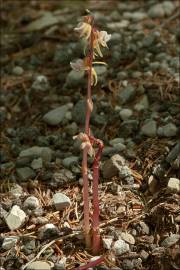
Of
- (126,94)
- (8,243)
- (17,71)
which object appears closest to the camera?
(8,243)

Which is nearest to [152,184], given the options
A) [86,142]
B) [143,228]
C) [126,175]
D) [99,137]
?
[126,175]

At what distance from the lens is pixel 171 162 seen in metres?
3.02

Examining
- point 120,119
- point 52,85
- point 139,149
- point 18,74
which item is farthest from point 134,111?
point 18,74

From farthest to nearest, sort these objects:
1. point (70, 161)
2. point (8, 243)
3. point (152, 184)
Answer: point (70, 161) → point (152, 184) → point (8, 243)

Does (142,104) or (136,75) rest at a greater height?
(136,75)

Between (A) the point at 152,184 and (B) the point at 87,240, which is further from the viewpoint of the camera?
(A) the point at 152,184

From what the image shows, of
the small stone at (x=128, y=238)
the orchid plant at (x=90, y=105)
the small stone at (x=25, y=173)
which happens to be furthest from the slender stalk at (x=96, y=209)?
the small stone at (x=25, y=173)

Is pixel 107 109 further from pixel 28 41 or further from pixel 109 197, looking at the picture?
pixel 28 41

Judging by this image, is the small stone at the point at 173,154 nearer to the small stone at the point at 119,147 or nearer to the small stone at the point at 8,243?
the small stone at the point at 119,147

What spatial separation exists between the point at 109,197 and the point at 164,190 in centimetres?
28

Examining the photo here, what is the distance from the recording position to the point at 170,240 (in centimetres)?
262

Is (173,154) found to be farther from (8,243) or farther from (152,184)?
(8,243)

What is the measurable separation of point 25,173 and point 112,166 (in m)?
0.50

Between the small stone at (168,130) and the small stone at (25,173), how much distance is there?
74 cm
